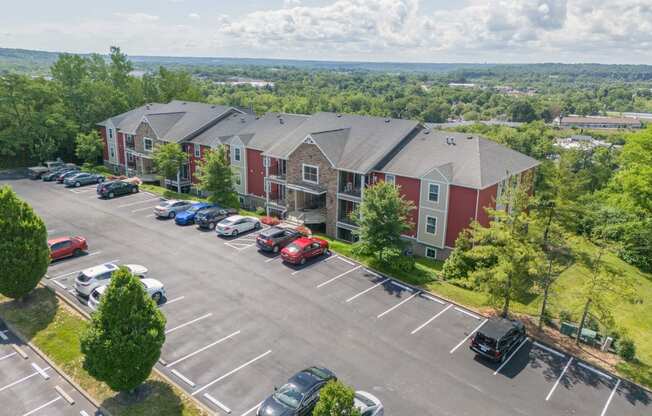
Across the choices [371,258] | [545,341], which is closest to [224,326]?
[371,258]

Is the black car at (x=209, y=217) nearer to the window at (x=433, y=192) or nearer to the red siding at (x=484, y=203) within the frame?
the window at (x=433, y=192)

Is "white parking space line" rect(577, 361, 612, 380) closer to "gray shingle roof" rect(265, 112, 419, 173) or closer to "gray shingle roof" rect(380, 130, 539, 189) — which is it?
"gray shingle roof" rect(380, 130, 539, 189)

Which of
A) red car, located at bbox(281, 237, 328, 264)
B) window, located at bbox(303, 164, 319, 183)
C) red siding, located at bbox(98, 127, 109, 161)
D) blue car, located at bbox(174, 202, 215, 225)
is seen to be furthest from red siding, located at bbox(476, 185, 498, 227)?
red siding, located at bbox(98, 127, 109, 161)

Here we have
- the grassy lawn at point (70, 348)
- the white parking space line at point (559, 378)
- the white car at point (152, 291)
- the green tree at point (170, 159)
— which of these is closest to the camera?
the grassy lawn at point (70, 348)

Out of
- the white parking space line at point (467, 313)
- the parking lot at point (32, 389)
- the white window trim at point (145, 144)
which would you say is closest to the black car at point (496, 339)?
the white parking space line at point (467, 313)

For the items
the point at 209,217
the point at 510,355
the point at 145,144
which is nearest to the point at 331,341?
the point at 510,355

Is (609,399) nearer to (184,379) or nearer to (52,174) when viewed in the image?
(184,379)
